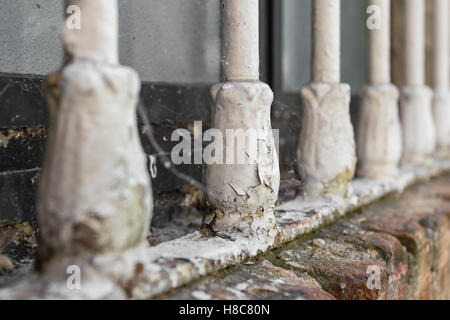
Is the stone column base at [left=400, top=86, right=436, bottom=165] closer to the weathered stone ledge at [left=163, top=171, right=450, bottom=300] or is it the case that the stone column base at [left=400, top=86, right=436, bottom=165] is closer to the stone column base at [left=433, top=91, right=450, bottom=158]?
the stone column base at [left=433, top=91, right=450, bottom=158]

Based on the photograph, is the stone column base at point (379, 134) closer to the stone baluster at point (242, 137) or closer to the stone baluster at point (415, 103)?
the stone baluster at point (415, 103)

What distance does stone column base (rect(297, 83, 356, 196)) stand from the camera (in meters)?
1.98

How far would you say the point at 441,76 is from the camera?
370 centimetres

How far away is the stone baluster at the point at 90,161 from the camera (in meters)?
0.97

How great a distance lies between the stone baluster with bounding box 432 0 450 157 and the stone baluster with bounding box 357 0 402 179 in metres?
1.27

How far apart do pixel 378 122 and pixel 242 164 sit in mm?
1343

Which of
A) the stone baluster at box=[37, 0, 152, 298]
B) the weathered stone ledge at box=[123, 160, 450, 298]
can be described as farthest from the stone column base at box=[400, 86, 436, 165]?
the stone baluster at box=[37, 0, 152, 298]

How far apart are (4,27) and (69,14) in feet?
1.86

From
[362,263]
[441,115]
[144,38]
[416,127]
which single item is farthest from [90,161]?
[441,115]

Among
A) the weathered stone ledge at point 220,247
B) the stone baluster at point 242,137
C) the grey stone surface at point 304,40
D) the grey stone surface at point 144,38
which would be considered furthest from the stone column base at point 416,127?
the stone baluster at point 242,137

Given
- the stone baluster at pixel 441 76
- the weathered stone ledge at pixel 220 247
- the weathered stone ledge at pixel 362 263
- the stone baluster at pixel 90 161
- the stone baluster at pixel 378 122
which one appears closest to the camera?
the stone baluster at pixel 90 161

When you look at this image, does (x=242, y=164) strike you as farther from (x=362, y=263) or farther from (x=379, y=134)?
(x=379, y=134)

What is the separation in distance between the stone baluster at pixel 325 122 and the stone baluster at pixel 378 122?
0.58 meters
